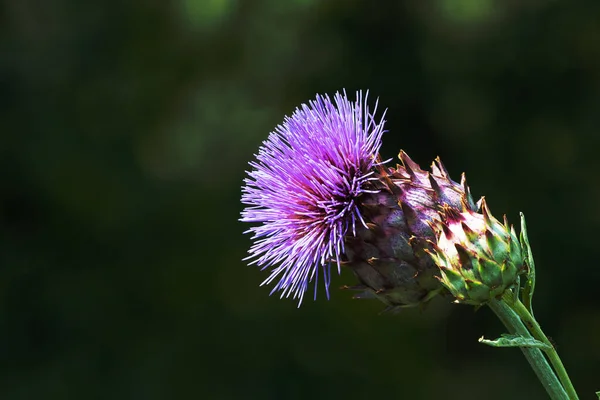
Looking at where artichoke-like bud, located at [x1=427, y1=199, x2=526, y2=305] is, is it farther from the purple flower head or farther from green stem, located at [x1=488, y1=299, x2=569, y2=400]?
the purple flower head

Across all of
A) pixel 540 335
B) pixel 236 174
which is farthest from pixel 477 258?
pixel 236 174

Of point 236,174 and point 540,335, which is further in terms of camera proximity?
point 236,174

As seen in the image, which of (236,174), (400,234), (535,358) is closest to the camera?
(535,358)

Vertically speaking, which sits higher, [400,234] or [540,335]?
[400,234]

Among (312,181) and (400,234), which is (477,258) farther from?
(312,181)

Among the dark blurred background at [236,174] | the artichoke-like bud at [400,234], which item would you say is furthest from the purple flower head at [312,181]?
the dark blurred background at [236,174]

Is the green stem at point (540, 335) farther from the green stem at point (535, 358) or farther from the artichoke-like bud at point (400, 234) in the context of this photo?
the artichoke-like bud at point (400, 234)

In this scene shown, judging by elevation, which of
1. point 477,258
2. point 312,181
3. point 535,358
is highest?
point 312,181
